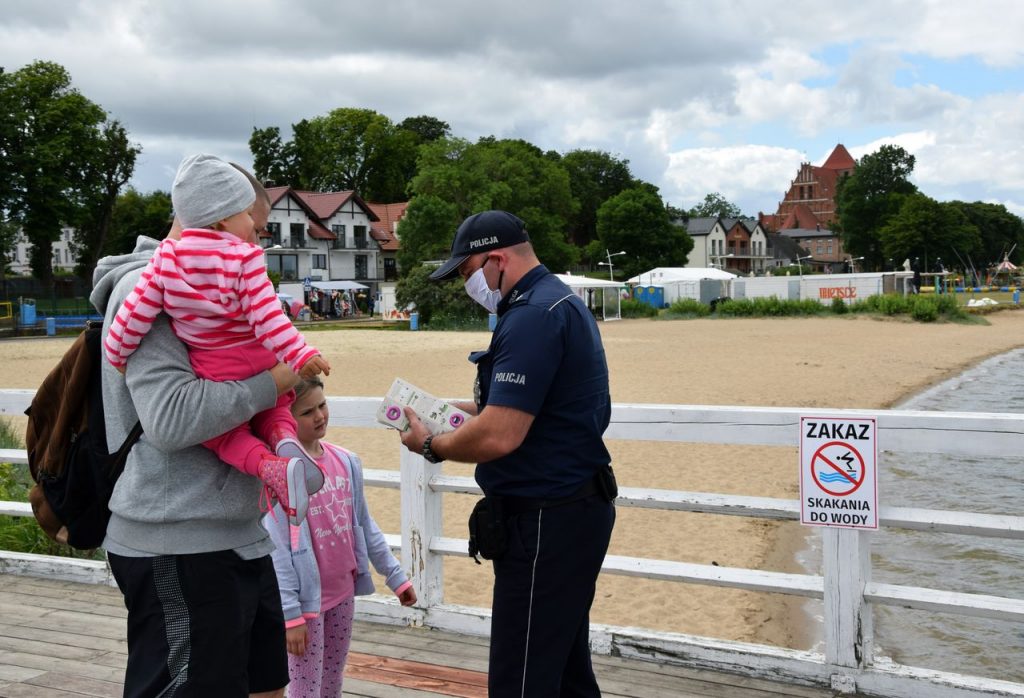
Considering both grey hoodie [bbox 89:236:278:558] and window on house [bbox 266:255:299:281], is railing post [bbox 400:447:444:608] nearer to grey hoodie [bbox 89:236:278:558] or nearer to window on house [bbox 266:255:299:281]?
grey hoodie [bbox 89:236:278:558]

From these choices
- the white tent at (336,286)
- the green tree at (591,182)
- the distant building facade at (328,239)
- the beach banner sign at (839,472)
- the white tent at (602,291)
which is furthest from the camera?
the green tree at (591,182)

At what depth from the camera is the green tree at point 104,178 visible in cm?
5922

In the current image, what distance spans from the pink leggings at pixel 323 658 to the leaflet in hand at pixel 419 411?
30.3 inches

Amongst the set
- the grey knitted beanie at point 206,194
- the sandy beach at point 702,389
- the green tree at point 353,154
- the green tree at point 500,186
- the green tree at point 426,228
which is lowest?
the sandy beach at point 702,389

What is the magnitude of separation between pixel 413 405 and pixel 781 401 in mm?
15945

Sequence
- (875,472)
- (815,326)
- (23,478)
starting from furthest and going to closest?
(815,326)
(23,478)
(875,472)

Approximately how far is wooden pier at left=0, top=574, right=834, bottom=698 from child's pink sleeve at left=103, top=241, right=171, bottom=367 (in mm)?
2109

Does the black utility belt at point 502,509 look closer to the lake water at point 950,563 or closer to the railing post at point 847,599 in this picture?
the railing post at point 847,599

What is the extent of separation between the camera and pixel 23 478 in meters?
7.55

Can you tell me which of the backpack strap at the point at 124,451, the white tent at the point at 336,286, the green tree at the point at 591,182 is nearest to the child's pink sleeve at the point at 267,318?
the backpack strap at the point at 124,451

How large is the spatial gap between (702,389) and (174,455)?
1775 cm

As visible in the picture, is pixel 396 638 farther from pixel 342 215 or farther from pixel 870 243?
pixel 870 243

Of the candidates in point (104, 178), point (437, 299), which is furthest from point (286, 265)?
point (437, 299)

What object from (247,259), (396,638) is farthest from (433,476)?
(247,259)
